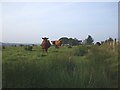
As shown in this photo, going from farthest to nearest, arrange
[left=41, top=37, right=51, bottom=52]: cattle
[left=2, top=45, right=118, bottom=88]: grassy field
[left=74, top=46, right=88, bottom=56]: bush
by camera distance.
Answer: [left=41, top=37, right=51, bottom=52]: cattle → [left=74, top=46, right=88, bottom=56]: bush → [left=2, top=45, right=118, bottom=88]: grassy field

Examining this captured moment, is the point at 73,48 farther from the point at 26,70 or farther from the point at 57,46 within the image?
the point at 26,70

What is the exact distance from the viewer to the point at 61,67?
183 inches

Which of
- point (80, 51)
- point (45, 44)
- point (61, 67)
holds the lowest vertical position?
point (61, 67)

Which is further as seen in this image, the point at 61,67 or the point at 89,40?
the point at 89,40

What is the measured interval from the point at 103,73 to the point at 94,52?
406 mm

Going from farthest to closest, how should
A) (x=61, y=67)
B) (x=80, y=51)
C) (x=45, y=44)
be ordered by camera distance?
(x=45, y=44)
(x=80, y=51)
(x=61, y=67)

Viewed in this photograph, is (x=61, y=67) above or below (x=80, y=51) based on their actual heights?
below

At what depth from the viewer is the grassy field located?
176 inches

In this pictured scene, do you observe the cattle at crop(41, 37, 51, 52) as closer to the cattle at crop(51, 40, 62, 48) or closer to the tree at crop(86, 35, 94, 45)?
the cattle at crop(51, 40, 62, 48)

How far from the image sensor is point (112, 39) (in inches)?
189

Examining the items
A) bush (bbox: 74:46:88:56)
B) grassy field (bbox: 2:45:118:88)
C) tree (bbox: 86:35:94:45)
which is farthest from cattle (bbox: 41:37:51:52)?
tree (bbox: 86:35:94:45)

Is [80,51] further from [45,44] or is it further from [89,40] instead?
[45,44]

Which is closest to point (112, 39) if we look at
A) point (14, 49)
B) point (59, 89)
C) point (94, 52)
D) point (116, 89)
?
point (94, 52)

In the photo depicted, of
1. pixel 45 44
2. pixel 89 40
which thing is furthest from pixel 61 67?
pixel 89 40
